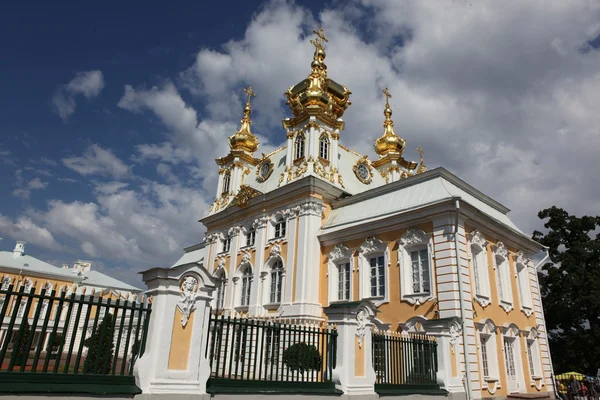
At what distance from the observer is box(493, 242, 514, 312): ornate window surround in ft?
54.3

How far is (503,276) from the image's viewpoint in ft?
56.7

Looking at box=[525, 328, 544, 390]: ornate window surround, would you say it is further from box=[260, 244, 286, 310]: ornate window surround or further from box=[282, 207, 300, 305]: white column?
box=[260, 244, 286, 310]: ornate window surround

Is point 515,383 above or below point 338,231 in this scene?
below

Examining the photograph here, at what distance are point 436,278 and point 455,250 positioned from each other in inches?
45.9

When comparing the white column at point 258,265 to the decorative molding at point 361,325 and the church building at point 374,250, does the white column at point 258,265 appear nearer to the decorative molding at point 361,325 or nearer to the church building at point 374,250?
the church building at point 374,250

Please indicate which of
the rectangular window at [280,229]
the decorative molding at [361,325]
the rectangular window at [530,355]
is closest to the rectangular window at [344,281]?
the rectangular window at [280,229]

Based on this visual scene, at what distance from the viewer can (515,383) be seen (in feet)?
51.2

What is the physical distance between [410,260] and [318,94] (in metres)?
11.4

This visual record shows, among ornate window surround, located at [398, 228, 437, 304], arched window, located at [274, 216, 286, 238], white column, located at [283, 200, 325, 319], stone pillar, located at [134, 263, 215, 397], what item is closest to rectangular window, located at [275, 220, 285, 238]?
arched window, located at [274, 216, 286, 238]

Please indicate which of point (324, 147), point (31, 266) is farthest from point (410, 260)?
point (31, 266)

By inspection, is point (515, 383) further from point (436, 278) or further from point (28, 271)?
point (28, 271)

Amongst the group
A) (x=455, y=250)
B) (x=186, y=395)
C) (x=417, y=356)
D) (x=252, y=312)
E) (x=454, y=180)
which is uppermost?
(x=454, y=180)

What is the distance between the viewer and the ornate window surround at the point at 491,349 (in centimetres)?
1395

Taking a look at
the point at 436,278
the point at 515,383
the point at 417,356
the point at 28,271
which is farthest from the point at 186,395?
the point at 28,271
